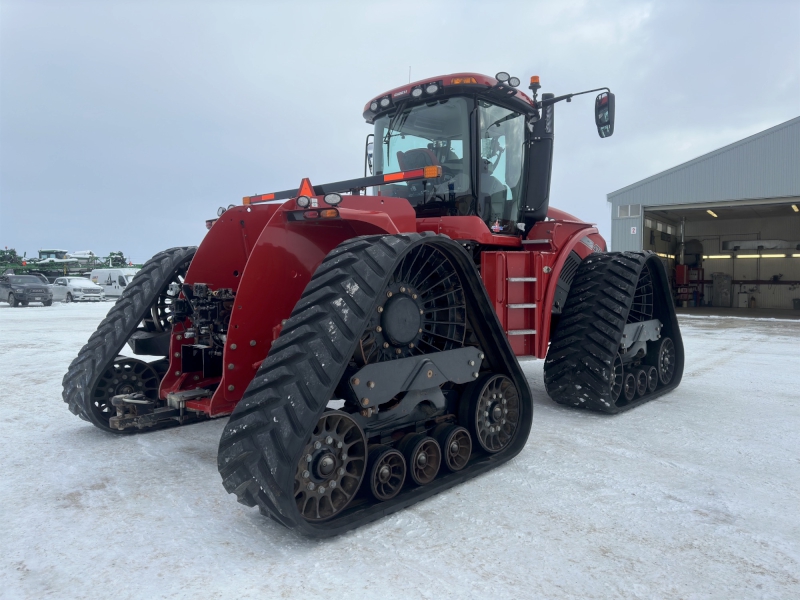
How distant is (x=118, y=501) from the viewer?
3471 millimetres

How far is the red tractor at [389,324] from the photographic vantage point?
296 centimetres

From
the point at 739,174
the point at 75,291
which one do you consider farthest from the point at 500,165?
the point at 75,291

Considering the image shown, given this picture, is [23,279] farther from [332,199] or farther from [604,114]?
[332,199]

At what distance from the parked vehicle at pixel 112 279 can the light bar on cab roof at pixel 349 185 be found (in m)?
31.0

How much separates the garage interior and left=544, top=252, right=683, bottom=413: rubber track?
22.1 m

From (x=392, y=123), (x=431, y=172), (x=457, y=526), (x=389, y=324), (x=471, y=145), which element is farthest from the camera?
(x=392, y=123)

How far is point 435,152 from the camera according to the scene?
199 inches

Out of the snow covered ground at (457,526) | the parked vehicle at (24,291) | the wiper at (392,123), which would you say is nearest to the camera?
the snow covered ground at (457,526)

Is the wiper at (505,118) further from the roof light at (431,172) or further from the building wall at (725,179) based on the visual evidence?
the building wall at (725,179)

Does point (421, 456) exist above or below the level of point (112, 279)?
below

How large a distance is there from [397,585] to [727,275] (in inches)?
1240

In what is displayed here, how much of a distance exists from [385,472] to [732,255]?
31169 mm

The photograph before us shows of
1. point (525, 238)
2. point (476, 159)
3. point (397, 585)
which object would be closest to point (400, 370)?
point (397, 585)

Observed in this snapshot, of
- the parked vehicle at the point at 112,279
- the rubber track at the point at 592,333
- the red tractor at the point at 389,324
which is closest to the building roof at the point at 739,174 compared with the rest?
the red tractor at the point at 389,324
